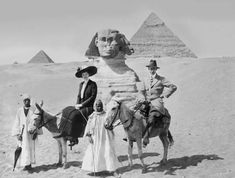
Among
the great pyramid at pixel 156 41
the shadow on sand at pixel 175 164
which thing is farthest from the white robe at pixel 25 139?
the great pyramid at pixel 156 41

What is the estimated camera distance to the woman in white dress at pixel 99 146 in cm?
1062

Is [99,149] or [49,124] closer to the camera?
[99,149]

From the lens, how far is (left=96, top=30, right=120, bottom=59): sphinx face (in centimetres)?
1709

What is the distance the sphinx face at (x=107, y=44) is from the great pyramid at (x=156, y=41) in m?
59.4

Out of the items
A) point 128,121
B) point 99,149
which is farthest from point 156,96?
point 99,149

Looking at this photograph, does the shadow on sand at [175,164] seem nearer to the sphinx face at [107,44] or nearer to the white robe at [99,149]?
the white robe at [99,149]

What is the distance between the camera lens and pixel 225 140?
1416 centimetres

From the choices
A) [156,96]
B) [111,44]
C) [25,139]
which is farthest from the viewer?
[111,44]

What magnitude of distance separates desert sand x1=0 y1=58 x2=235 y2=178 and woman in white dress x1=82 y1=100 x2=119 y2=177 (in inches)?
19.7

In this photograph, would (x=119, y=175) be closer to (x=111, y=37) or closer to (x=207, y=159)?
(x=207, y=159)

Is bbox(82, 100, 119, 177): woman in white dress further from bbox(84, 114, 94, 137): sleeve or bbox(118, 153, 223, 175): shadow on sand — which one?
bbox(118, 153, 223, 175): shadow on sand

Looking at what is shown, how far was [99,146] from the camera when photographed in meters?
10.7

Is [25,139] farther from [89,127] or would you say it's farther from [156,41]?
[156,41]

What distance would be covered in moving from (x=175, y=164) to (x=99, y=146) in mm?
1936
